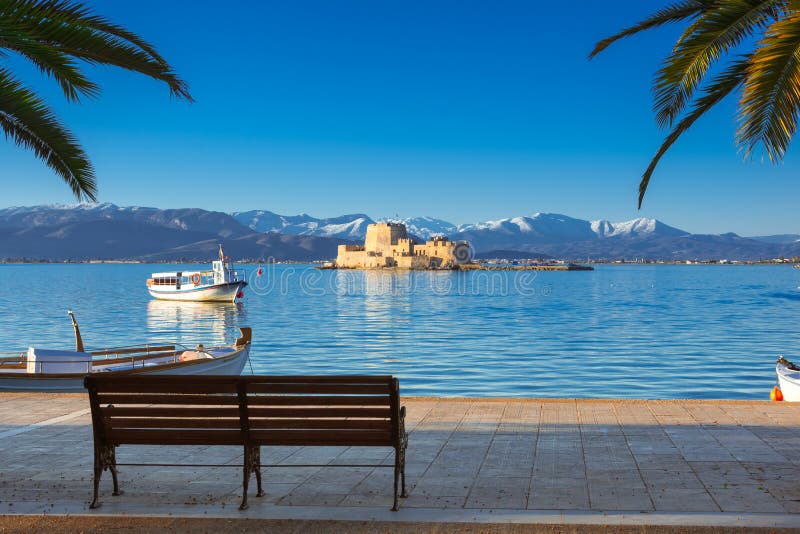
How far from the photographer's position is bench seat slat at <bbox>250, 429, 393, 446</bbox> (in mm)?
5805

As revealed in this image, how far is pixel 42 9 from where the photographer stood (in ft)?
25.7

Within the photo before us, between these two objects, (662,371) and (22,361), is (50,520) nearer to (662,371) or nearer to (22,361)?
(22,361)

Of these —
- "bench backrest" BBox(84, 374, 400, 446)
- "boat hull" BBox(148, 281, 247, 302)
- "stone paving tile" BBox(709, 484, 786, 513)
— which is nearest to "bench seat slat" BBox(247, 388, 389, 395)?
"bench backrest" BBox(84, 374, 400, 446)

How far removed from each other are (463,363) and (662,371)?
6779mm

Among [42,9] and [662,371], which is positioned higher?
[42,9]

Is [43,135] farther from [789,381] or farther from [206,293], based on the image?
[206,293]

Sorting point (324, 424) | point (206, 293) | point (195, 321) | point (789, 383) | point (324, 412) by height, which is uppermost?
point (324, 412)

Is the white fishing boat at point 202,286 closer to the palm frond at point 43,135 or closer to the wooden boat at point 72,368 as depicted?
the wooden boat at point 72,368

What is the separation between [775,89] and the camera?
22.1ft

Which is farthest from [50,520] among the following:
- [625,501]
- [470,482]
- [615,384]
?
[615,384]

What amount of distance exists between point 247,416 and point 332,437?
64cm

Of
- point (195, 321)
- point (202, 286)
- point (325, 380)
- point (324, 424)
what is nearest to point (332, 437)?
point (324, 424)

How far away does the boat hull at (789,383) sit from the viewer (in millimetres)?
14789

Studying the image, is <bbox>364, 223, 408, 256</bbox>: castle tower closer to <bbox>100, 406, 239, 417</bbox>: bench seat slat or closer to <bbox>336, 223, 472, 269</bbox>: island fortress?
<bbox>336, 223, 472, 269</bbox>: island fortress
